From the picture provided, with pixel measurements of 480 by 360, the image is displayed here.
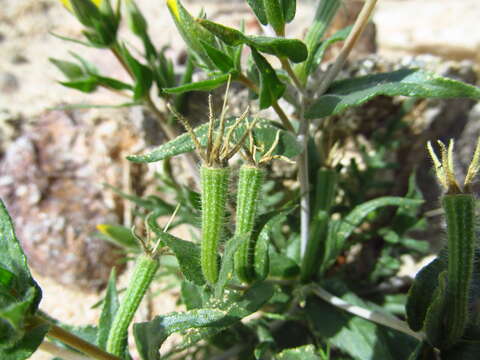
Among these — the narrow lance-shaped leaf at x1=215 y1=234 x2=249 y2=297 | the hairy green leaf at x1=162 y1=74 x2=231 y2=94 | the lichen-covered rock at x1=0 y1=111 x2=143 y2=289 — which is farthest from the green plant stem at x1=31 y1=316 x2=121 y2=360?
the lichen-covered rock at x1=0 y1=111 x2=143 y2=289

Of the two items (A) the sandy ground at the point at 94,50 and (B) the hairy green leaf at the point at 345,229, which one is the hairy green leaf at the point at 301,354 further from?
(A) the sandy ground at the point at 94,50

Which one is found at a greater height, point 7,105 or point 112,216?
point 7,105

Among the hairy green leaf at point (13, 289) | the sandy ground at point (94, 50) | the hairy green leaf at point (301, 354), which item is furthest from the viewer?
the sandy ground at point (94, 50)

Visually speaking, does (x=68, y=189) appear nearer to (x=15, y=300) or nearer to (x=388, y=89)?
(x=15, y=300)

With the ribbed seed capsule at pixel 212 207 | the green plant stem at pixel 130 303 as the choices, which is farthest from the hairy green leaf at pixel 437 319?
the green plant stem at pixel 130 303

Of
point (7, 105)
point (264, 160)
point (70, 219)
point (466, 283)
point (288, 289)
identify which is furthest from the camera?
point (7, 105)

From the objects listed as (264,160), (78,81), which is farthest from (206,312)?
(78,81)

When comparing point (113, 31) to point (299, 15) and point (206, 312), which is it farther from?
point (299, 15)
